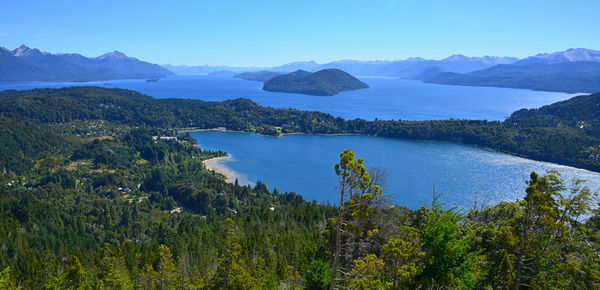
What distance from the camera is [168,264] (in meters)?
21.8

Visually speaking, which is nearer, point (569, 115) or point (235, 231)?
point (235, 231)

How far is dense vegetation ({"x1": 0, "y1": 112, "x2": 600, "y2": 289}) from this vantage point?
11773 millimetres

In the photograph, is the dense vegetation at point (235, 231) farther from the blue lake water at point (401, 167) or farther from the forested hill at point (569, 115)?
the forested hill at point (569, 115)

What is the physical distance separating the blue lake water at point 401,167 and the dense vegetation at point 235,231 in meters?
9.32

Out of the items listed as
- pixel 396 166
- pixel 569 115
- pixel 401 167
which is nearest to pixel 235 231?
pixel 401 167

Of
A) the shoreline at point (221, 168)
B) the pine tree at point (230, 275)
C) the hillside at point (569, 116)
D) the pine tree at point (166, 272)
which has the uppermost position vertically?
the hillside at point (569, 116)

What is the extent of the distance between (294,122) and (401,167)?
6582cm

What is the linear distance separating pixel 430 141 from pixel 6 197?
10184cm

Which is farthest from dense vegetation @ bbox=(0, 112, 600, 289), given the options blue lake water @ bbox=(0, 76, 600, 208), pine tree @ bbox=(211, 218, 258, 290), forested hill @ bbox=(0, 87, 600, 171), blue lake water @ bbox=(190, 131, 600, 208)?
forested hill @ bbox=(0, 87, 600, 171)

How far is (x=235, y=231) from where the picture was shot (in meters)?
20.6

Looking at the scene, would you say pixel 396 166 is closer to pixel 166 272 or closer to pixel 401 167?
pixel 401 167

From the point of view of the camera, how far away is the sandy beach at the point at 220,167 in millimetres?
73081

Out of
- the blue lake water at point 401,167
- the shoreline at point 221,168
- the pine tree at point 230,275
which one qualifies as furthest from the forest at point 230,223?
the blue lake water at point 401,167

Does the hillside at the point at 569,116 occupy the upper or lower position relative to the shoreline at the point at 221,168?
upper
